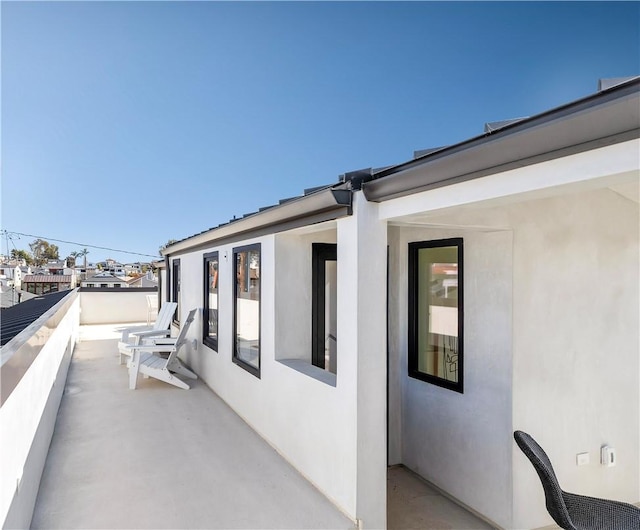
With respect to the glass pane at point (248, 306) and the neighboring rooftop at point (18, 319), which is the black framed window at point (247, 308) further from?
the neighboring rooftop at point (18, 319)

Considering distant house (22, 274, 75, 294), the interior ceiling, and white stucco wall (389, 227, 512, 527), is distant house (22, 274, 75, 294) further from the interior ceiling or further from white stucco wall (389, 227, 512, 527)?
the interior ceiling

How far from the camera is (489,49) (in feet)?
47.3

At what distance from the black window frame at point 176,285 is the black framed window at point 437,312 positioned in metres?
6.65

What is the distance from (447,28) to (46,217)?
5435 cm

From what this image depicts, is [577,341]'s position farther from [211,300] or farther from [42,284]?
[42,284]

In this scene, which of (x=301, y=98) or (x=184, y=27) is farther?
(x=301, y=98)

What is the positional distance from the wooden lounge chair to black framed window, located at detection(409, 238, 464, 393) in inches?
167

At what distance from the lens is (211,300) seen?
23.3ft

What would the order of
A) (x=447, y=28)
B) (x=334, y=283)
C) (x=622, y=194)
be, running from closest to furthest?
(x=622, y=194) → (x=334, y=283) → (x=447, y=28)

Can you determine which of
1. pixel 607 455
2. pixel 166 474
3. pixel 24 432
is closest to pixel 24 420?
pixel 24 432

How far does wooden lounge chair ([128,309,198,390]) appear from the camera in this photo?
6926mm

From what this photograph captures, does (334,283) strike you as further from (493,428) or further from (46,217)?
(46,217)

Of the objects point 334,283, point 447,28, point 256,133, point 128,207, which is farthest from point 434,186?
point 128,207

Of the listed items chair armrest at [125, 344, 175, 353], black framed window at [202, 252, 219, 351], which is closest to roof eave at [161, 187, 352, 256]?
black framed window at [202, 252, 219, 351]
